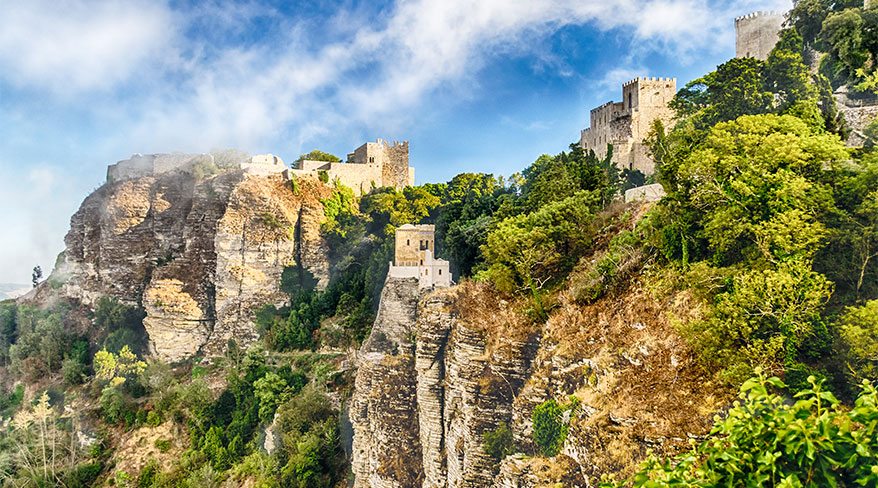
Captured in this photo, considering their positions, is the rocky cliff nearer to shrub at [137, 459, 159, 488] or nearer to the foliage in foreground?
the foliage in foreground

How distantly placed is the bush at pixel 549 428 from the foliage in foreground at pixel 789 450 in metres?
7.13

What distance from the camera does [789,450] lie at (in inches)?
193

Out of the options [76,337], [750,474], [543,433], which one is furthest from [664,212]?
[76,337]

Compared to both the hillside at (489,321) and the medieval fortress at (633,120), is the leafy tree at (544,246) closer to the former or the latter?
the hillside at (489,321)

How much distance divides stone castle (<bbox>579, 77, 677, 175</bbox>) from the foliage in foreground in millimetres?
26117

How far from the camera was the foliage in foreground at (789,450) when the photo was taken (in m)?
4.82

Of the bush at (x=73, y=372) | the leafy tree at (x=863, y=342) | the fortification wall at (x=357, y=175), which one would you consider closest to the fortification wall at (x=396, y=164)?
the fortification wall at (x=357, y=175)

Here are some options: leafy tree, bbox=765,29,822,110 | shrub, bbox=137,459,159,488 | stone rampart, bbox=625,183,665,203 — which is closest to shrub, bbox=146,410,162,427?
shrub, bbox=137,459,159,488

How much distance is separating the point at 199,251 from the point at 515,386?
25.8 m

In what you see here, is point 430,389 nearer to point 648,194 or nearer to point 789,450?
point 648,194

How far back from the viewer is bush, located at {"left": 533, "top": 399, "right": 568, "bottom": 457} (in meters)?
12.6

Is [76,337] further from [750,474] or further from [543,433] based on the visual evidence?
[750,474]

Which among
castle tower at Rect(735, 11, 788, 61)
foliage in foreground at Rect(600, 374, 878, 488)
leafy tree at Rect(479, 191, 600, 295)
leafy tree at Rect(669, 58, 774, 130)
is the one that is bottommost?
foliage in foreground at Rect(600, 374, 878, 488)

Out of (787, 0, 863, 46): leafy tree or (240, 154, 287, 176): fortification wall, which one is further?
(240, 154, 287, 176): fortification wall
